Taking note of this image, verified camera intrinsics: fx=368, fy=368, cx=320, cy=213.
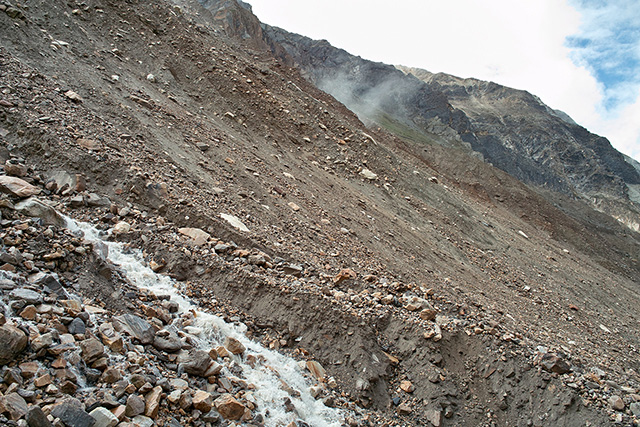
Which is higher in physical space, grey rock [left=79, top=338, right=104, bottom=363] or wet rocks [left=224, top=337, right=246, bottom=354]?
grey rock [left=79, top=338, right=104, bottom=363]

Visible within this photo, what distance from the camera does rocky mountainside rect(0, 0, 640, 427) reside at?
151 inches

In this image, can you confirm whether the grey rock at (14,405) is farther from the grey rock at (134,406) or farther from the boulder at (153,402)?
the boulder at (153,402)

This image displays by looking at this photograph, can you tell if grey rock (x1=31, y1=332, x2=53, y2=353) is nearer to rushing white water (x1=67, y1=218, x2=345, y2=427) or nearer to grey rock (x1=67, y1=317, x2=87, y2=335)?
grey rock (x1=67, y1=317, x2=87, y2=335)

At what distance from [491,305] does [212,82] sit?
12524mm

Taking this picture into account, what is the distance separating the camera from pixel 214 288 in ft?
20.5

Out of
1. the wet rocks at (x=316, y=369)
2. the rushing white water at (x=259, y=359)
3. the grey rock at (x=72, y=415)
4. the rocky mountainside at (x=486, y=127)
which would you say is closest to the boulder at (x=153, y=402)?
the grey rock at (x=72, y=415)

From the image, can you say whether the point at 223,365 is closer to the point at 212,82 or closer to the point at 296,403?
the point at 296,403

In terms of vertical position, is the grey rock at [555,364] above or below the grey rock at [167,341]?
above

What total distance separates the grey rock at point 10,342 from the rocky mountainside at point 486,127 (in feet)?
184

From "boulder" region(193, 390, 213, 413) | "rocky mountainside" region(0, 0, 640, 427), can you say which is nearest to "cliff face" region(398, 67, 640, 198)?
"rocky mountainside" region(0, 0, 640, 427)

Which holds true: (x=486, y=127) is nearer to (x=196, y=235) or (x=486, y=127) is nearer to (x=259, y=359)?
(x=196, y=235)

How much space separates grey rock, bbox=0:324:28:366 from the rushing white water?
2185 mm

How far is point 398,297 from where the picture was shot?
729 cm

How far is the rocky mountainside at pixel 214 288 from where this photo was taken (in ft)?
12.6
